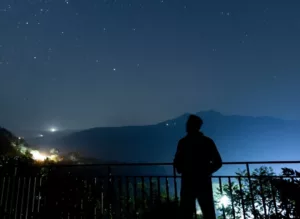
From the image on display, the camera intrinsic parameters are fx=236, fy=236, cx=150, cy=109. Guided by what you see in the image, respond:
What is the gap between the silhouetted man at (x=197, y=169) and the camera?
345 centimetres

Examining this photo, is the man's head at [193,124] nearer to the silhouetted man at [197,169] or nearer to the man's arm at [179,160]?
the silhouetted man at [197,169]

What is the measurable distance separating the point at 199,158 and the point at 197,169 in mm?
163

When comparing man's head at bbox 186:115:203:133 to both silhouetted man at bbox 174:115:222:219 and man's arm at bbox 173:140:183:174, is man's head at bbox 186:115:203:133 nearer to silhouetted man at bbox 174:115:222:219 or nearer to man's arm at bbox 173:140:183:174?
silhouetted man at bbox 174:115:222:219

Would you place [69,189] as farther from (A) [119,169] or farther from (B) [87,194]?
(A) [119,169]

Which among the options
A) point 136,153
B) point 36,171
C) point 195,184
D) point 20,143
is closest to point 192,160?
point 195,184

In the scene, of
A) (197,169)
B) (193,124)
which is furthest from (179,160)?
(193,124)

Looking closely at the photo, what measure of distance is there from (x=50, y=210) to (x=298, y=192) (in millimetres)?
5218

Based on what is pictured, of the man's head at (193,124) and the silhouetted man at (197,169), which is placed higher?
the man's head at (193,124)

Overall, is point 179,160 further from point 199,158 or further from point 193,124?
point 193,124

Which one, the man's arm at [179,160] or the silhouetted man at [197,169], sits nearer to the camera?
the silhouetted man at [197,169]

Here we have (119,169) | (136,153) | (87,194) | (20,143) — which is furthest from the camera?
(136,153)

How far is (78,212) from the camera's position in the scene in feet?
18.5

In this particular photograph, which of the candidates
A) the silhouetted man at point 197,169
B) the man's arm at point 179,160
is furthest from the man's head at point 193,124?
the man's arm at point 179,160

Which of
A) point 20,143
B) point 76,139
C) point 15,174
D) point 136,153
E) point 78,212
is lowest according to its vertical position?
point 78,212
